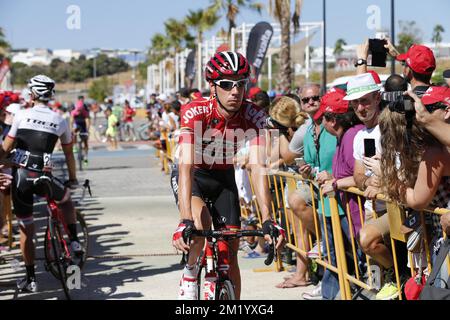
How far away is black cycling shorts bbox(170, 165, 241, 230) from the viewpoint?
5.59 m

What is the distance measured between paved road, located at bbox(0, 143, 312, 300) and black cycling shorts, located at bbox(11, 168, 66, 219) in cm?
86

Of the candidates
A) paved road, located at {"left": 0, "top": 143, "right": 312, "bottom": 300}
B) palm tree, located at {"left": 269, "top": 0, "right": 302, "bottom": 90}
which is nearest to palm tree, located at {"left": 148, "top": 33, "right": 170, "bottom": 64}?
palm tree, located at {"left": 269, "top": 0, "right": 302, "bottom": 90}

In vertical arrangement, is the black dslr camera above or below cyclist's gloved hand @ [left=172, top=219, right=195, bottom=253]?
above

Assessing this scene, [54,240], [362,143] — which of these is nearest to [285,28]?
[54,240]

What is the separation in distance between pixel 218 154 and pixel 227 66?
2.60 feet

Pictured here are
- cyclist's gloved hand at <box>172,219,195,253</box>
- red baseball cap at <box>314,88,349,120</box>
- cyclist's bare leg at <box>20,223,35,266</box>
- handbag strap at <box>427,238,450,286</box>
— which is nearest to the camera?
handbag strap at <box>427,238,450,286</box>

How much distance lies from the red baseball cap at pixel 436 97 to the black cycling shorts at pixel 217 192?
180cm

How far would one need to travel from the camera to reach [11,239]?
418 inches

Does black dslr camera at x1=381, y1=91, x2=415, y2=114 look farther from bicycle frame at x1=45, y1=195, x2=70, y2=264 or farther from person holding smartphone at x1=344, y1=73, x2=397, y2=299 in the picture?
bicycle frame at x1=45, y1=195, x2=70, y2=264

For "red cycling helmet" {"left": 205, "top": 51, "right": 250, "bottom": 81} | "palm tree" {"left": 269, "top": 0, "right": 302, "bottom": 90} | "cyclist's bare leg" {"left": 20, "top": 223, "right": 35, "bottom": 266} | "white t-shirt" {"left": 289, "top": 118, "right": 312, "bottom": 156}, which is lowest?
"cyclist's bare leg" {"left": 20, "top": 223, "right": 35, "bottom": 266}

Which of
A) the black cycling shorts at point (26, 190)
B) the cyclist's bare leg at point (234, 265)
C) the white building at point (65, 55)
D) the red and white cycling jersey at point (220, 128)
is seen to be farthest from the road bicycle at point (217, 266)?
the white building at point (65, 55)

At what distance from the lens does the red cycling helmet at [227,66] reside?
5059 mm

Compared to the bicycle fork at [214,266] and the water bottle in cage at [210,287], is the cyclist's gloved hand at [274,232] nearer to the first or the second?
the bicycle fork at [214,266]
